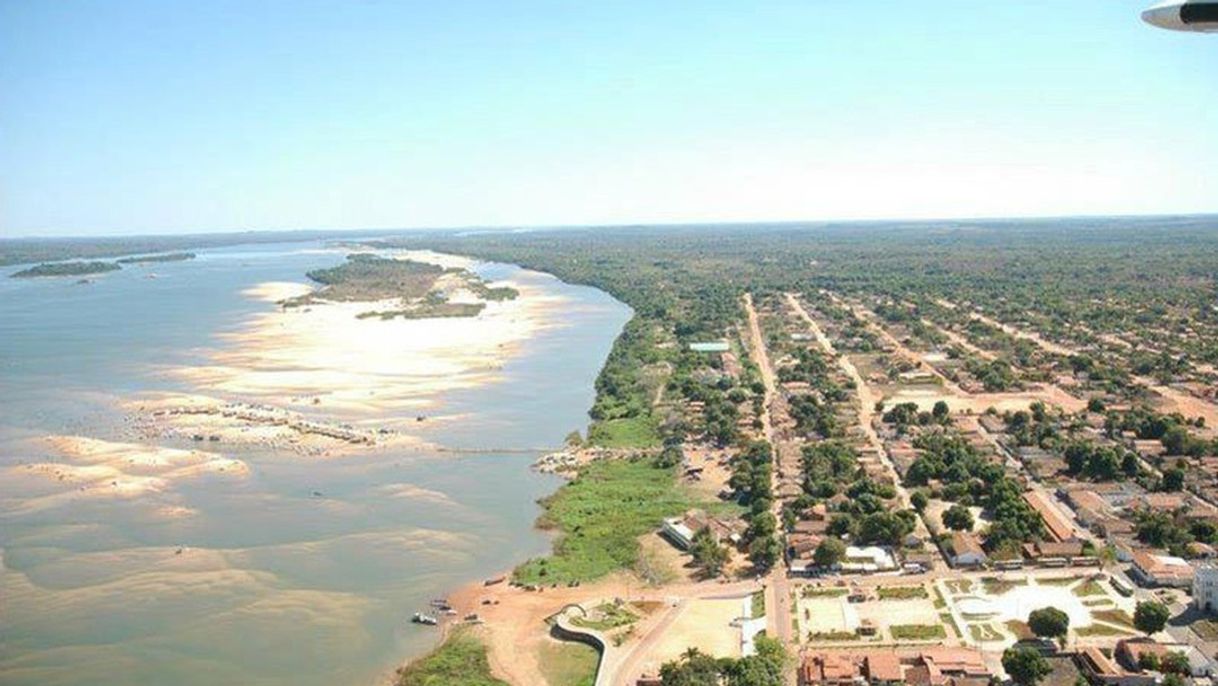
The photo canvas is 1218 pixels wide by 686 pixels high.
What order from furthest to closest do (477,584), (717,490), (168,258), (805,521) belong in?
(168,258) < (717,490) < (805,521) < (477,584)

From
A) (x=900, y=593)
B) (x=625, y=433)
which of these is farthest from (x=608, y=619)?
(x=625, y=433)

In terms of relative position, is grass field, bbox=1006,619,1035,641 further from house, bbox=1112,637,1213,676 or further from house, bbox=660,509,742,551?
house, bbox=660,509,742,551

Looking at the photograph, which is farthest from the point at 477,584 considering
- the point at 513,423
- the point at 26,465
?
the point at 26,465

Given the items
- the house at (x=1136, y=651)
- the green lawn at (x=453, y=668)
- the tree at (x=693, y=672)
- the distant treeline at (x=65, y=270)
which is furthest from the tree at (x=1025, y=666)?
the distant treeline at (x=65, y=270)

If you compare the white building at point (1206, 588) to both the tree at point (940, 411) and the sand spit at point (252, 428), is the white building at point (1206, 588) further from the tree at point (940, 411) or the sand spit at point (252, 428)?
the sand spit at point (252, 428)

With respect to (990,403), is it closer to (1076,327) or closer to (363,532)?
(1076,327)

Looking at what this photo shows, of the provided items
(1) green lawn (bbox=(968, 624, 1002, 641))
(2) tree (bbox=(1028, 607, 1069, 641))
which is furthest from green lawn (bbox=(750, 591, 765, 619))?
(2) tree (bbox=(1028, 607, 1069, 641))

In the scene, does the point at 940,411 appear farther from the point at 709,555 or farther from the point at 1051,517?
the point at 709,555
